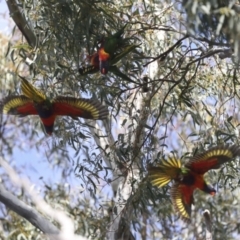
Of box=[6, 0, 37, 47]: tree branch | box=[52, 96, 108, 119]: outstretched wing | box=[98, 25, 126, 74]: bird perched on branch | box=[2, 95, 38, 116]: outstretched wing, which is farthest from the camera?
Result: box=[6, 0, 37, 47]: tree branch

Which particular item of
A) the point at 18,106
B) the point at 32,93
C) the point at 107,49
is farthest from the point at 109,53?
the point at 18,106

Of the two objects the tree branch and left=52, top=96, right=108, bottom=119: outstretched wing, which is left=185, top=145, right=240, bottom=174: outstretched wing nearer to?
left=52, top=96, right=108, bottom=119: outstretched wing

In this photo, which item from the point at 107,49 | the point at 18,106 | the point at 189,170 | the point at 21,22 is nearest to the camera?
the point at 107,49

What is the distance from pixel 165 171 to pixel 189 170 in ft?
0.37

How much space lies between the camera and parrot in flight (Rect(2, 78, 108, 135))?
3.12 m

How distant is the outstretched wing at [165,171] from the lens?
3.11 m

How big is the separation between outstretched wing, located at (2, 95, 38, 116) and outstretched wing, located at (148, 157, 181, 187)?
2.00 feet

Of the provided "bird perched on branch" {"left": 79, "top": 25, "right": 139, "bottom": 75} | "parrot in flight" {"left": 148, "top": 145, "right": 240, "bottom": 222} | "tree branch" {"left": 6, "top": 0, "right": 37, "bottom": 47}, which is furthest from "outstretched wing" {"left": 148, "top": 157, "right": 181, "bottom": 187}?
"tree branch" {"left": 6, "top": 0, "right": 37, "bottom": 47}

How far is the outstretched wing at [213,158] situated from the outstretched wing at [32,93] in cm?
71

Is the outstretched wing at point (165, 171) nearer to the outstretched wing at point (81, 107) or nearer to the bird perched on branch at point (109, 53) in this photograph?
the outstretched wing at point (81, 107)

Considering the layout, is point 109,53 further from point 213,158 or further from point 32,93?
point 213,158

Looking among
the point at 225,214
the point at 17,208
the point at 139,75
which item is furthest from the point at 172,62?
the point at 225,214

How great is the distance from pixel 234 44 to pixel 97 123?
2.36m

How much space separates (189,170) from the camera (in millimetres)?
3105
